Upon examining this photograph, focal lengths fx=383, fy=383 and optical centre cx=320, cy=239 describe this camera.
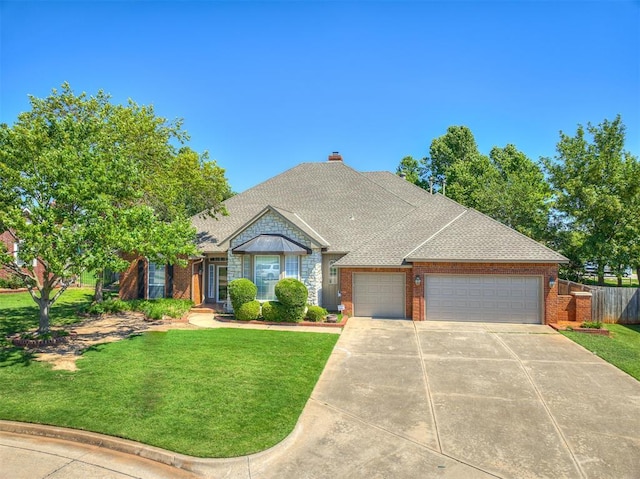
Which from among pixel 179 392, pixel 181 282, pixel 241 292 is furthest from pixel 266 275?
pixel 179 392

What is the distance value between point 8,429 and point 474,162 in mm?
39097

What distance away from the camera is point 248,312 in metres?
16.2

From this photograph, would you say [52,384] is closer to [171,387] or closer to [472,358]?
[171,387]

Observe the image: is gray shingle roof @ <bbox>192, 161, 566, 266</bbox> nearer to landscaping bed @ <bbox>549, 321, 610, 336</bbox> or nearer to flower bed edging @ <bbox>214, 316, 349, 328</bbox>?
landscaping bed @ <bbox>549, 321, 610, 336</bbox>

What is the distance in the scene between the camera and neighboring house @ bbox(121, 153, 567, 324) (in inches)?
632

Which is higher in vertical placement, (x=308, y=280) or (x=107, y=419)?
(x=308, y=280)

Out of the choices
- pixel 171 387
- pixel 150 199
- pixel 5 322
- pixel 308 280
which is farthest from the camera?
pixel 150 199

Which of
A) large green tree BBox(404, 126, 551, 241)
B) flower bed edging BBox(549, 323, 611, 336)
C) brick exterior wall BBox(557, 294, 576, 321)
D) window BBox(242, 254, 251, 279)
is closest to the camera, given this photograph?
flower bed edging BBox(549, 323, 611, 336)

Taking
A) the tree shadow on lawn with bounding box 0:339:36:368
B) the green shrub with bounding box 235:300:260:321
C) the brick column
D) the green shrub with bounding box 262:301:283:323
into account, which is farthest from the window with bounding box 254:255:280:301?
the brick column

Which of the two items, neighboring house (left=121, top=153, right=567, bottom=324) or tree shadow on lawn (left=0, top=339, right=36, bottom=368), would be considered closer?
tree shadow on lawn (left=0, top=339, right=36, bottom=368)

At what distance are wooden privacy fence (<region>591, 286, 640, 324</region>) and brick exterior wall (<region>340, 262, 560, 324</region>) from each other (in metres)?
2.09

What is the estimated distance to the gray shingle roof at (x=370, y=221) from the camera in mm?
16672

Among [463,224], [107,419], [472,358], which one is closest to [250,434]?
[107,419]

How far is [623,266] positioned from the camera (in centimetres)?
2009
